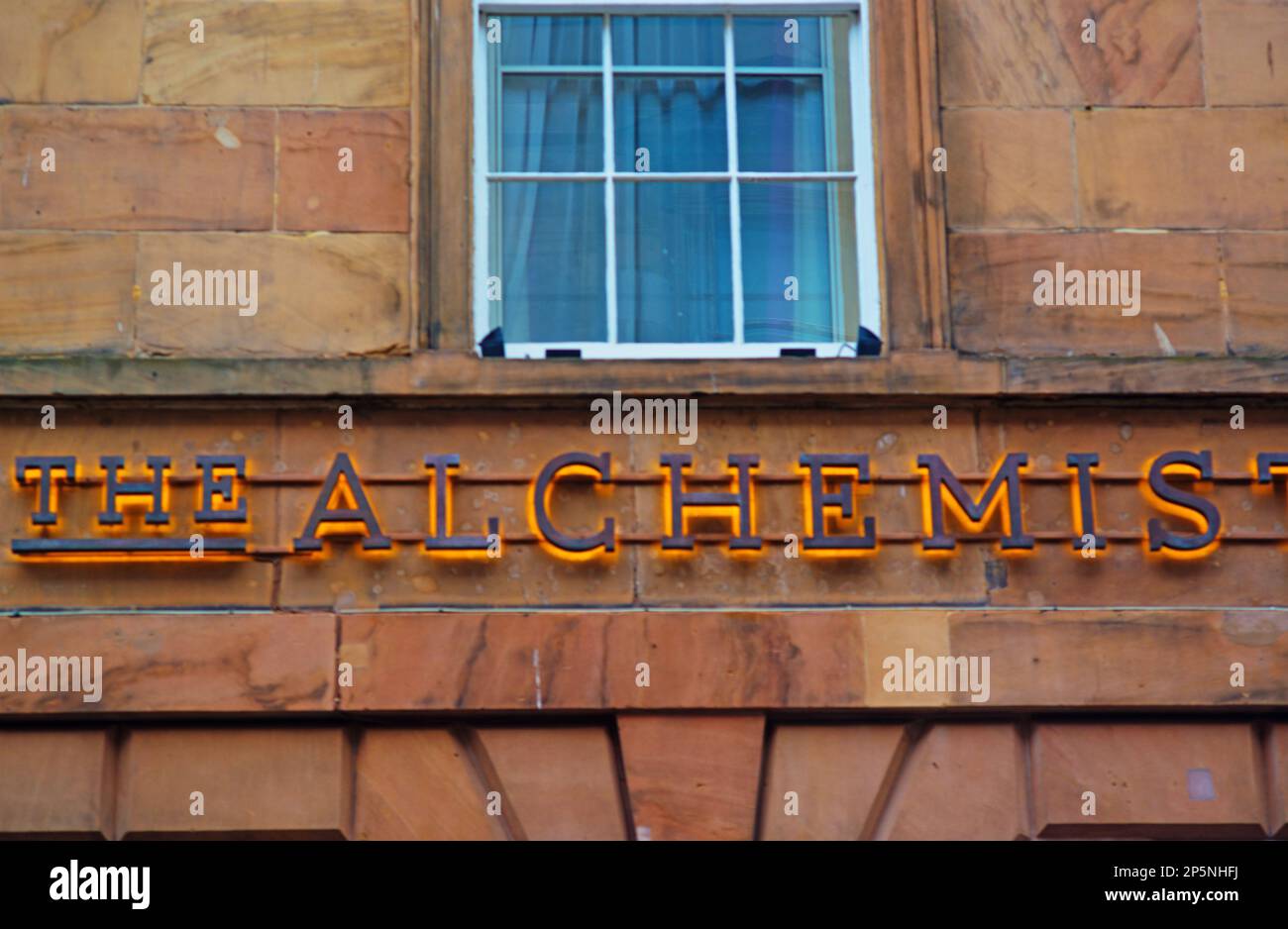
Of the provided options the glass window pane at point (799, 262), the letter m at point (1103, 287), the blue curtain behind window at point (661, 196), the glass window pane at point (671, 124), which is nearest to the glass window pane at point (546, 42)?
the blue curtain behind window at point (661, 196)

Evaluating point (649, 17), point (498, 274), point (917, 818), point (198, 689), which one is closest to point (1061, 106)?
point (649, 17)

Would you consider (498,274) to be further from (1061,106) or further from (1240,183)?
(1240,183)

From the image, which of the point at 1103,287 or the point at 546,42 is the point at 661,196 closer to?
the point at 546,42

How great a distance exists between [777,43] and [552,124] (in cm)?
116

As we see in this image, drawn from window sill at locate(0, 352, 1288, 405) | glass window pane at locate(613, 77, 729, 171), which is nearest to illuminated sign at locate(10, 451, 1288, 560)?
window sill at locate(0, 352, 1288, 405)

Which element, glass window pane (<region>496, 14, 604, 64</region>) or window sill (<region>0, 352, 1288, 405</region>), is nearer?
window sill (<region>0, 352, 1288, 405</region>)

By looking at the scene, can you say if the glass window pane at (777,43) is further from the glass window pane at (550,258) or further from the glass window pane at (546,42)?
the glass window pane at (550,258)

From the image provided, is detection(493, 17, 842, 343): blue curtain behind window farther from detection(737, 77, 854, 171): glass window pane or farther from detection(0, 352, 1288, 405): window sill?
detection(0, 352, 1288, 405): window sill

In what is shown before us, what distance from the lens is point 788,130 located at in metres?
9.84

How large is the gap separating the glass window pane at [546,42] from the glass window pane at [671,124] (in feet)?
0.70

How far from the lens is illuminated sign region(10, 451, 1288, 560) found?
8.97 metres

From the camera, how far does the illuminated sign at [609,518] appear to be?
29.4 feet
